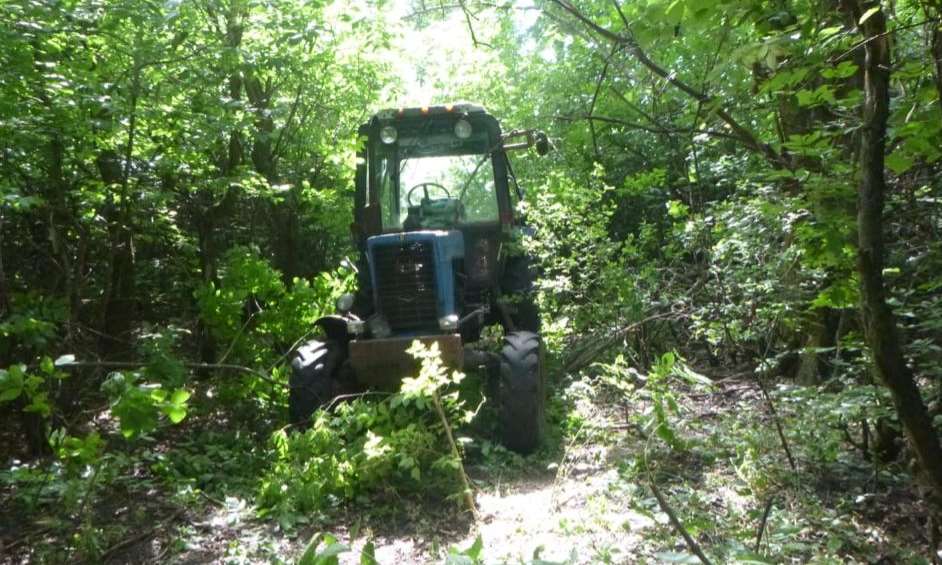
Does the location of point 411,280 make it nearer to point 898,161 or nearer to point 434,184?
point 434,184

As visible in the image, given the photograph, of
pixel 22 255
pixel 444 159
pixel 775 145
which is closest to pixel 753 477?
pixel 775 145

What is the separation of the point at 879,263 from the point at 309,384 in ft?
13.1

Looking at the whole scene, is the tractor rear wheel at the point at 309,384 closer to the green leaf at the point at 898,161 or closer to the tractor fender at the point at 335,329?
the tractor fender at the point at 335,329

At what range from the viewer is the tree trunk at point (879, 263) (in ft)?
7.96

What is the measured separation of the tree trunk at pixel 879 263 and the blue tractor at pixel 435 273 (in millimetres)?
2811

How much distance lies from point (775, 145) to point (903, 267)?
0.91m

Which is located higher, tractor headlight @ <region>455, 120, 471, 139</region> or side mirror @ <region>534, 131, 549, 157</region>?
tractor headlight @ <region>455, 120, 471, 139</region>

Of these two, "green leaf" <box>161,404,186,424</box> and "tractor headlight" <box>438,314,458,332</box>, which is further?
"tractor headlight" <box>438,314,458,332</box>

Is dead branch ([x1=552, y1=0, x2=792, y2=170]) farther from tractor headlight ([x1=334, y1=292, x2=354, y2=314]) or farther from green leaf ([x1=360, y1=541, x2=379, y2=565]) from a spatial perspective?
tractor headlight ([x1=334, y1=292, x2=354, y2=314])

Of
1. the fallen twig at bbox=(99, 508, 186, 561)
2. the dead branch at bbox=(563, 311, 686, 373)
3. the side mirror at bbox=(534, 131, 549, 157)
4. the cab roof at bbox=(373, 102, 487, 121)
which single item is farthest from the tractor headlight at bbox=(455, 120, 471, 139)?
the fallen twig at bbox=(99, 508, 186, 561)

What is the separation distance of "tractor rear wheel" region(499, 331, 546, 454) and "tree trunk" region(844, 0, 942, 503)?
280 centimetres

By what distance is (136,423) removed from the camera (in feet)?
8.43

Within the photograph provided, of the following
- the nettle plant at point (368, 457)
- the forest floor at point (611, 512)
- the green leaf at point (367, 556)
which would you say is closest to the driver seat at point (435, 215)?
the nettle plant at point (368, 457)

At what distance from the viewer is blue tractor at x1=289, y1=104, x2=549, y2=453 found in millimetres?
5203
